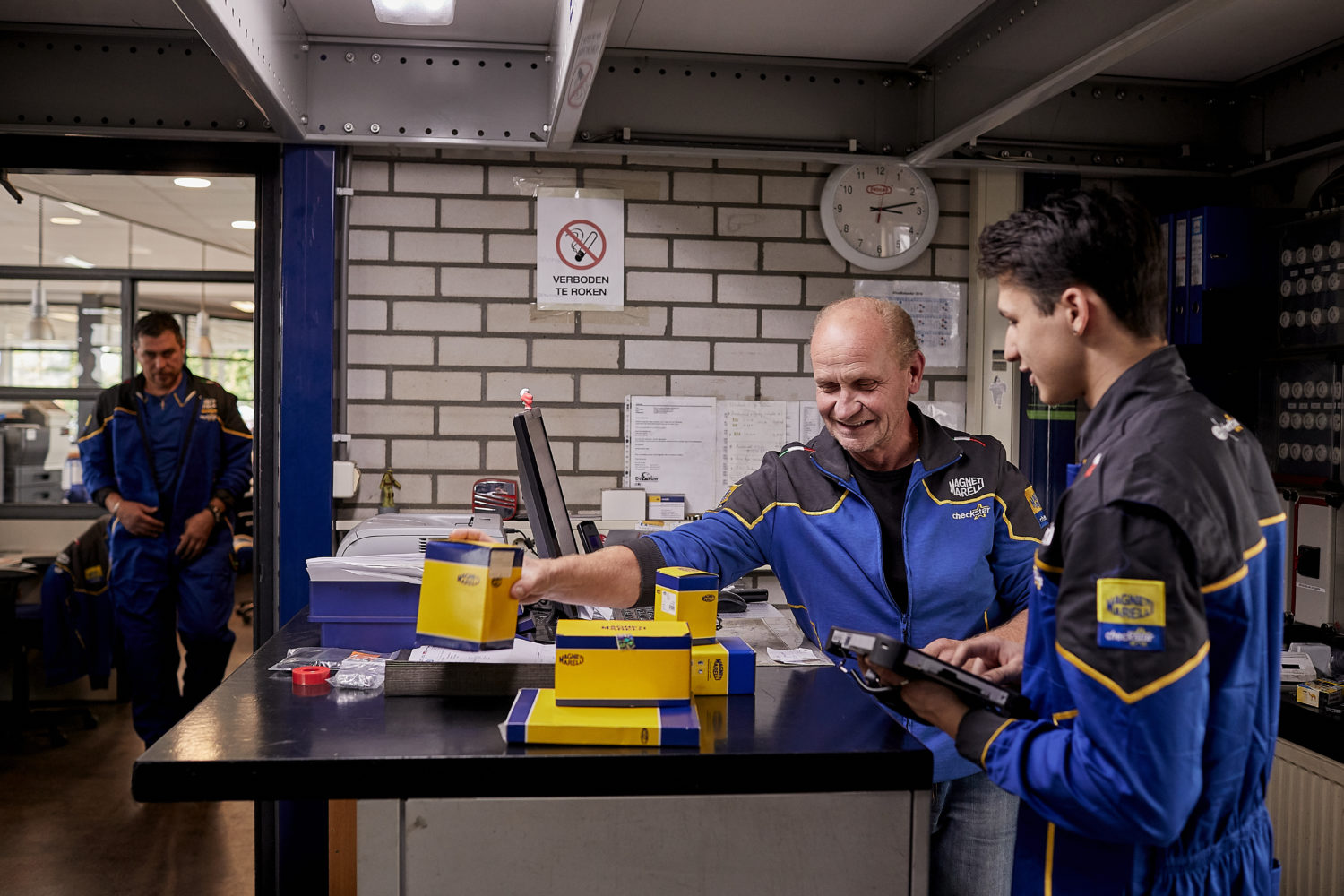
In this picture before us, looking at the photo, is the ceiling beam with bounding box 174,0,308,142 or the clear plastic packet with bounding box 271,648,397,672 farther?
the ceiling beam with bounding box 174,0,308,142

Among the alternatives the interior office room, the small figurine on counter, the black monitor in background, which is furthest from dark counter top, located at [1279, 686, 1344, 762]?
the small figurine on counter

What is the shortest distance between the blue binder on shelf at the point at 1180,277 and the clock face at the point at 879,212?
83 cm

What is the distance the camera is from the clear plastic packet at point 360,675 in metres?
1.67

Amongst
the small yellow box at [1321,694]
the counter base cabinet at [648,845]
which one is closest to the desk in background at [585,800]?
the counter base cabinet at [648,845]

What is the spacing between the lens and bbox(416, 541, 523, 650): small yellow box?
1.44 m

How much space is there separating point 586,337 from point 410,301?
61 centimetres

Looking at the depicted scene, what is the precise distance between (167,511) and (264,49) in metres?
2.49

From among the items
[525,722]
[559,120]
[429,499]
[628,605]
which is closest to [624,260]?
[559,120]

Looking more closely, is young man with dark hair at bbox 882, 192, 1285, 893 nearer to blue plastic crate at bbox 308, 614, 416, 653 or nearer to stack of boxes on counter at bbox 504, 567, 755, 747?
stack of boxes on counter at bbox 504, 567, 755, 747

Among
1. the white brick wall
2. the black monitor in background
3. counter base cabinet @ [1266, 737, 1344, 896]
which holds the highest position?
the white brick wall

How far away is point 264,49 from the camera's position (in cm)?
265

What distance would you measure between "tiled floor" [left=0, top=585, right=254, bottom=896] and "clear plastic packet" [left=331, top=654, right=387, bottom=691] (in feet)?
6.25

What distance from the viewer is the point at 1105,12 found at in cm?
215

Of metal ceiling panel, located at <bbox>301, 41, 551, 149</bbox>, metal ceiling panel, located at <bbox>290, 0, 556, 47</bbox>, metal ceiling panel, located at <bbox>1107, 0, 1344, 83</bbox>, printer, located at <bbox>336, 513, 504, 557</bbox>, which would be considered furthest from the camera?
metal ceiling panel, located at <bbox>301, 41, 551, 149</bbox>
